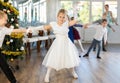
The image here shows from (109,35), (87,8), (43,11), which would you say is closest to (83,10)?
(87,8)

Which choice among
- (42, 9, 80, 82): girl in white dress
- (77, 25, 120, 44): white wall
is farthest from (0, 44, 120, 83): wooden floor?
(77, 25, 120, 44): white wall

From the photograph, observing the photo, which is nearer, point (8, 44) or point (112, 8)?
point (8, 44)

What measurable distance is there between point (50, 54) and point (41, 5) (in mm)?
6694

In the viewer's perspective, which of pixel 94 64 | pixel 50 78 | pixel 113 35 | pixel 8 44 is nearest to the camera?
pixel 50 78

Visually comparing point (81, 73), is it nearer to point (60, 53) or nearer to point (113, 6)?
point (60, 53)

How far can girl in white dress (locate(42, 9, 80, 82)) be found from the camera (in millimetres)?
5257

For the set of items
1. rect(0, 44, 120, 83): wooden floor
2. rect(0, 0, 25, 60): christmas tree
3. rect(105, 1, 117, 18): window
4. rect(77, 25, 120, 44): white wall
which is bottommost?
rect(0, 44, 120, 83): wooden floor

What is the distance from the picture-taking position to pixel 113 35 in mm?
12688

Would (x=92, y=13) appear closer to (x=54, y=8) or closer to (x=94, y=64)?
(x=54, y=8)

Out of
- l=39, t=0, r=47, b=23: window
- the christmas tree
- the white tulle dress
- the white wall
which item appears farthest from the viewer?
the white wall

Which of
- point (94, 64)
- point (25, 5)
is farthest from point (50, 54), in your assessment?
point (25, 5)

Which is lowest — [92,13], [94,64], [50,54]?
[94,64]

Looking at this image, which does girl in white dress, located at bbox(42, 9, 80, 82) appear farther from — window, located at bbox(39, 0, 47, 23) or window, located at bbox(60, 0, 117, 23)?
window, located at bbox(60, 0, 117, 23)

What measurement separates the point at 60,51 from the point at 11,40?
1255mm
